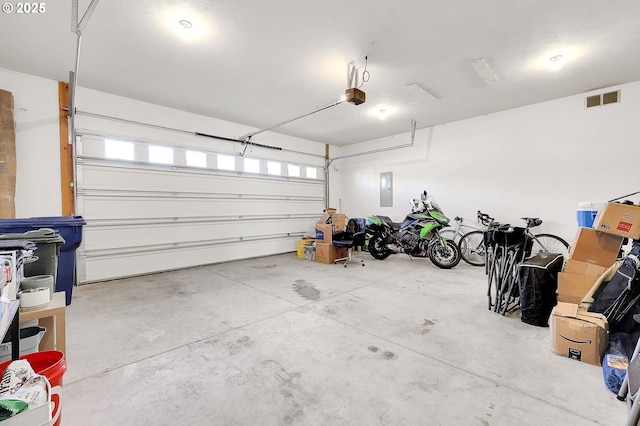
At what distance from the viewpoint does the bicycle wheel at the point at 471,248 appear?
4875 millimetres

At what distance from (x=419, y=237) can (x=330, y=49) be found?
3545mm

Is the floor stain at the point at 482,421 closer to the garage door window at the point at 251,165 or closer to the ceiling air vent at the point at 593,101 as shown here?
the ceiling air vent at the point at 593,101

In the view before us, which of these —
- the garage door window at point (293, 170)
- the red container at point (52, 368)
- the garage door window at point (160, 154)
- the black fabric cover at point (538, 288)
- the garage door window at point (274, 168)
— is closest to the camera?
the red container at point (52, 368)

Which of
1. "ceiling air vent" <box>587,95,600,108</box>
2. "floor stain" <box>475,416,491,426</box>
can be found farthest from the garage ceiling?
"floor stain" <box>475,416,491,426</box>

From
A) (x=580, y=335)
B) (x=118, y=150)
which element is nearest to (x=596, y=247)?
(x=580, y=335)

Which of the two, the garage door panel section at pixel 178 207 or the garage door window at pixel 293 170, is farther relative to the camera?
the garage door window at pixel 293 170

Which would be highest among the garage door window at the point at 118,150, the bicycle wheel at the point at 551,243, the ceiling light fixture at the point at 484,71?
the ceiling light fixture at the point at 484,71

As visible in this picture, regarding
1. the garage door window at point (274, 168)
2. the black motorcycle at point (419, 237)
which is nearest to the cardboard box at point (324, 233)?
the black motorcycle at point (419, 237)

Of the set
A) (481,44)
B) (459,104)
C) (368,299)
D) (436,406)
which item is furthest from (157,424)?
(459,104)

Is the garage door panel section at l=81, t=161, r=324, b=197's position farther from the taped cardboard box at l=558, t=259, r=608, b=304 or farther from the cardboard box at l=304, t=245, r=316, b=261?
the taped cardboard box at l=558, t=259, r=608, b=304

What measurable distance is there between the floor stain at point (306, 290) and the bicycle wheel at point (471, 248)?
2.99 meters

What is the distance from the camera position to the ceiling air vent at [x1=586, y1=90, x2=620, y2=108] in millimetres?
3805

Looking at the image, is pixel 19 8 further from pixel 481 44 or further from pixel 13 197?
pixel 481 44

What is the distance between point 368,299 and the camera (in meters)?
3.08
